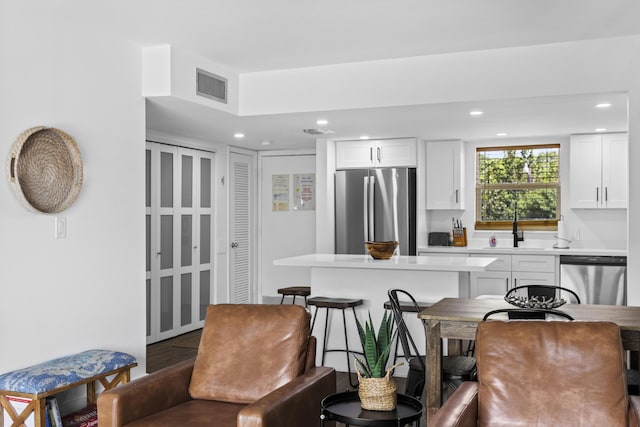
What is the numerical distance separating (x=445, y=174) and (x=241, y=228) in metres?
2.53

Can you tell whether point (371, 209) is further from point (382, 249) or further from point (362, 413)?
point (362, 413)

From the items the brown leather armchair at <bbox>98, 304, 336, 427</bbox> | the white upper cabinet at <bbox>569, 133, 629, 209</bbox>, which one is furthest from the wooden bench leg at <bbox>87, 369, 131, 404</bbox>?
the white upper cabinet at <bbox>569, 133, 629, 209</bbox>

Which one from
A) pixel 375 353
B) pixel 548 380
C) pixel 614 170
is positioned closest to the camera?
pixel 548 380

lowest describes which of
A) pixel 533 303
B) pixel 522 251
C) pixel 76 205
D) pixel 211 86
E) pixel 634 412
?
pixel 634 412

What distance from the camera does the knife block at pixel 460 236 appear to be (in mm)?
7191

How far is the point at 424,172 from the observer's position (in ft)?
23.1

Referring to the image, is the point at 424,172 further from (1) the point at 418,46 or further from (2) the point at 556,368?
(2) the point at 556,368

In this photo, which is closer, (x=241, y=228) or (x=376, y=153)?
(x=376, y=153)

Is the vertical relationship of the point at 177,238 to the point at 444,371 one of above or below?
above

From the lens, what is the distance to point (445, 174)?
7.07 meters

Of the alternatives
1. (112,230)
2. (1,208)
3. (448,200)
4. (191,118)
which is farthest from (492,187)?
(1,208)

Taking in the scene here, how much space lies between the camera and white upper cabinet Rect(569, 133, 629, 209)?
647 centimetres

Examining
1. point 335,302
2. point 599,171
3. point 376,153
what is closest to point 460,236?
point 376,153

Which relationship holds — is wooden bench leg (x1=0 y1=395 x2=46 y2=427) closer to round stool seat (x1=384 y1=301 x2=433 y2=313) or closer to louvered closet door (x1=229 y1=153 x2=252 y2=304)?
round stool seat (x1=384 y1=301 x2=433 y2=313)
